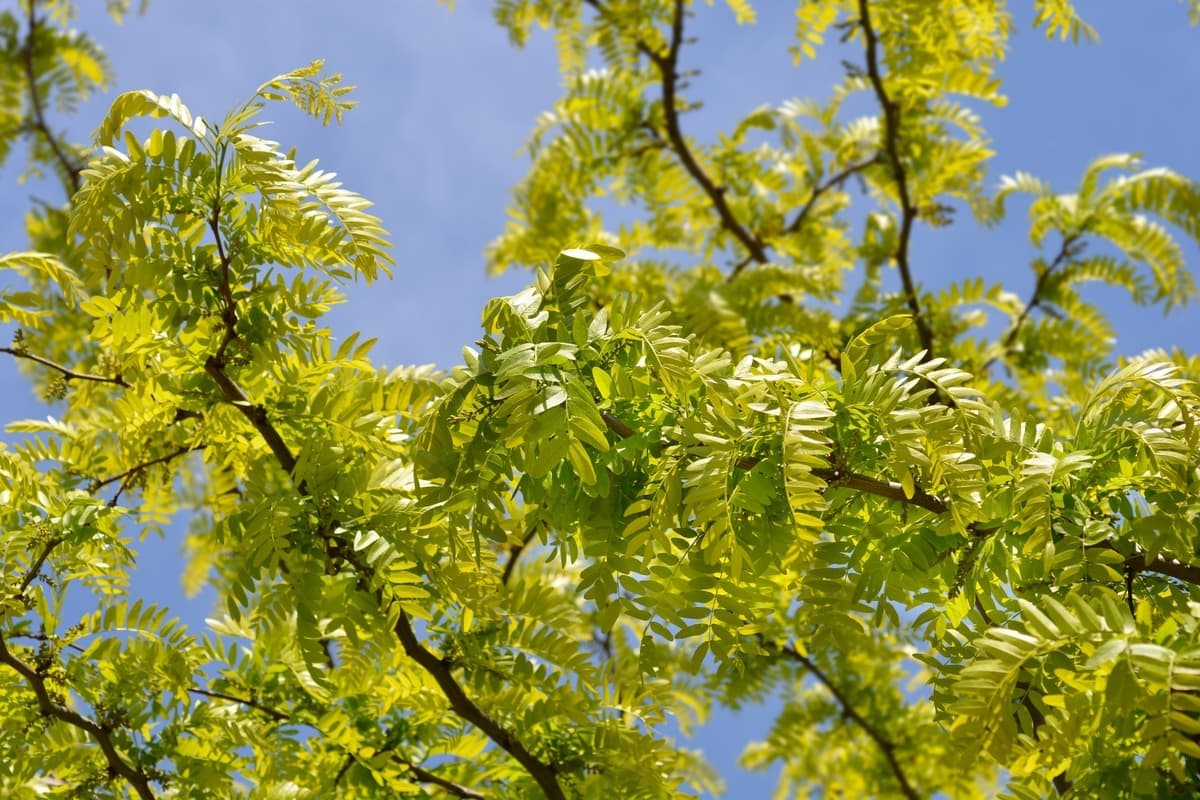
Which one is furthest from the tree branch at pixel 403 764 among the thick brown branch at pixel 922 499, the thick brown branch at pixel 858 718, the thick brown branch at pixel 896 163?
the thick brown branch at pixel 896 163

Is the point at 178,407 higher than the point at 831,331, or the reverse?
the point at 831,331

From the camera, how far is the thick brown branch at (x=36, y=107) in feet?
15.1

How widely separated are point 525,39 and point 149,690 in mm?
3050

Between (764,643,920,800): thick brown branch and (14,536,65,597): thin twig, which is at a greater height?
(764,643,920,800): thick brown branch

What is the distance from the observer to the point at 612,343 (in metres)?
1.09

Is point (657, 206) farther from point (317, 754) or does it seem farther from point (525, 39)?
point (317, 754)

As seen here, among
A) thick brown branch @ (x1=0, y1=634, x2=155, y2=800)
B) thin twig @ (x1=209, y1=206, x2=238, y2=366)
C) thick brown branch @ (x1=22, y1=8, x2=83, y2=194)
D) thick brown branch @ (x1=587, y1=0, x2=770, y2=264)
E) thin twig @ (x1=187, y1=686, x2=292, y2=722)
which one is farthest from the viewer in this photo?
thick brown branch @ (x1=22, y1=8, x2=83, y2=194)

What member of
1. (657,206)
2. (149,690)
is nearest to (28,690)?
(149,690)

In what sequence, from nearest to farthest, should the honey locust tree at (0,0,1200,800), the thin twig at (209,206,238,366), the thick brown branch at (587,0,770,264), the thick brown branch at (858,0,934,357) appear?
the honey locust tree at (0,0,1200,800) → the thin twig at (209,206,238,366) → the thick brown branch at (858,0,934,357) → the thick brown branch at (587,0,770,264)

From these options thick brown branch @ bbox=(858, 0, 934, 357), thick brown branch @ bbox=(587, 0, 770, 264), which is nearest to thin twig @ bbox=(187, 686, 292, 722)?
thick brown branch @ bbox=(858, 0, 934, 357)

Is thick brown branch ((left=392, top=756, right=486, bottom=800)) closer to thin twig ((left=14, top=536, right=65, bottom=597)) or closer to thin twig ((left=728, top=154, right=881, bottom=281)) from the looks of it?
thin twig ((left=14, top=536, right=65, bottom=597))

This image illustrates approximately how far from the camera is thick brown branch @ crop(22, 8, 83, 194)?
4.60 metres

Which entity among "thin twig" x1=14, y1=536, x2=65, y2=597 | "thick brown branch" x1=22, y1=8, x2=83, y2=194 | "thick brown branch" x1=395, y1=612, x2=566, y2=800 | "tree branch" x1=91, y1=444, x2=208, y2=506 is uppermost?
"thick brown branch" x1=22, y1=8, x2=83, y2=194

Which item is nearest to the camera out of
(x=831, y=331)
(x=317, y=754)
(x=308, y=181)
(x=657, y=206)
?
(x=308, y=181)
